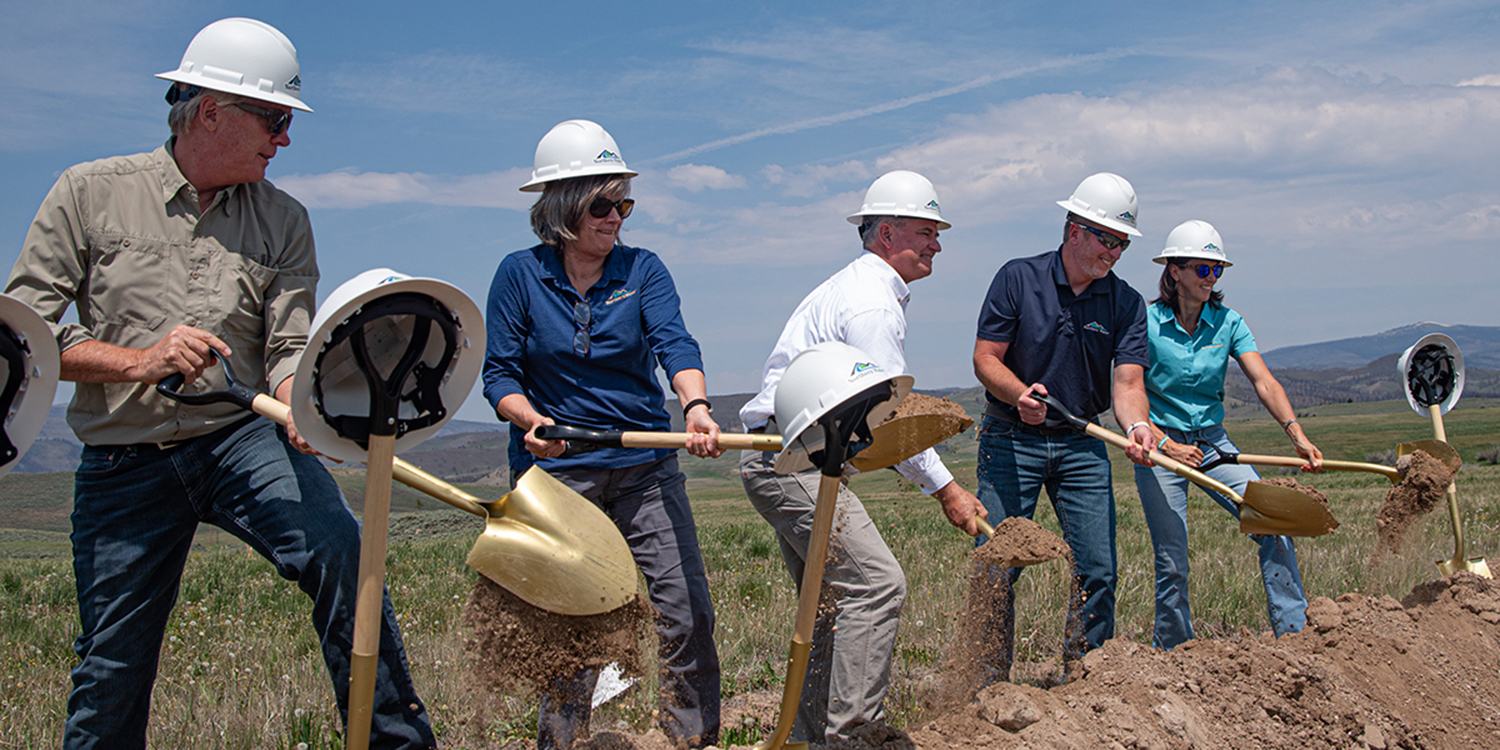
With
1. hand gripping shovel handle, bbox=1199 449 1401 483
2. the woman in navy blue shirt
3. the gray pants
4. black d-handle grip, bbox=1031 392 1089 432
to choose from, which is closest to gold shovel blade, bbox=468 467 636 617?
the woman in navy blue shirt

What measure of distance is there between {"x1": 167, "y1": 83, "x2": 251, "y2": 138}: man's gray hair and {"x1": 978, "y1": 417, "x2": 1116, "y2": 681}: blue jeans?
384 centimetres

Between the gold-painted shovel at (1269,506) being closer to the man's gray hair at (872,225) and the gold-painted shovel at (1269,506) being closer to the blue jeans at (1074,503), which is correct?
the blue jeans at (1074,503)

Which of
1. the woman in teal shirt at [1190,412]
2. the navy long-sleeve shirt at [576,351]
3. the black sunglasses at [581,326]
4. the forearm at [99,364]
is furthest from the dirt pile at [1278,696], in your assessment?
the forearm at [99,364]

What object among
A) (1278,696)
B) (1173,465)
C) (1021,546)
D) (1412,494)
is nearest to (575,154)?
(1021,546)

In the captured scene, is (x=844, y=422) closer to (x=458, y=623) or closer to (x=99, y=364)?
(x=99, y=364)

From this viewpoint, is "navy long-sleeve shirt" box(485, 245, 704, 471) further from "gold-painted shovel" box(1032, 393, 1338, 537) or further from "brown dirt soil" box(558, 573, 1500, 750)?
"gold-painted shovel" box(1032, 393, 1338, 537)

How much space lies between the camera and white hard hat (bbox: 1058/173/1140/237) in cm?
544

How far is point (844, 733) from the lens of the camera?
160 inches

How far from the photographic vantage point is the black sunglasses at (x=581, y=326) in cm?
411

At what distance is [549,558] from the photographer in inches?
122

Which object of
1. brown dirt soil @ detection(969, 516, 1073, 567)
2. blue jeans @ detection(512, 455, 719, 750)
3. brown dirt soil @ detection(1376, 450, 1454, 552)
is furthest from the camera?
brown dirt soil @ detection(1376, 450, 1454, 552)

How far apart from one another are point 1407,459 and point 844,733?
165 inches

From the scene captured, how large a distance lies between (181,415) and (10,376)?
86 centimetres

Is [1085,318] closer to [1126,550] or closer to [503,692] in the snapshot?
[503,692]
